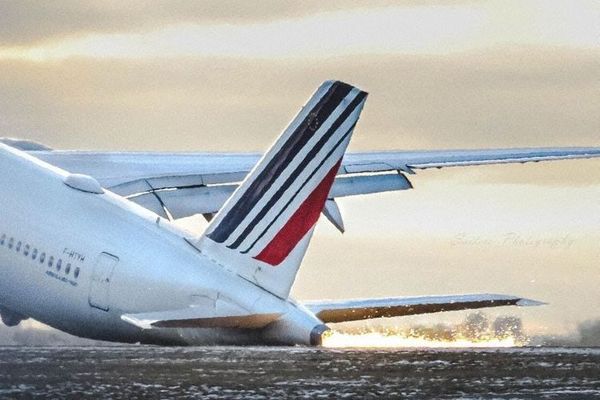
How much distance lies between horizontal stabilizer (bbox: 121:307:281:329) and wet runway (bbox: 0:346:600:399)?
827mm

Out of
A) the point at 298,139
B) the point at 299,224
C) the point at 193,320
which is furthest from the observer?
the point at 298,139

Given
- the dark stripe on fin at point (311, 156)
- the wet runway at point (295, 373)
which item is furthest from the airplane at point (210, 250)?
the wet runway at point (295, 373)

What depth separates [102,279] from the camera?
118 feet

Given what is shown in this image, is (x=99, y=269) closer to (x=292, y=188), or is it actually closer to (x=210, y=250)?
(x=210, y=250)

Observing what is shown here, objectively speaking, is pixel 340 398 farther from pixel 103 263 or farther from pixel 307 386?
pixel 103 263

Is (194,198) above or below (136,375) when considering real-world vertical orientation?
above

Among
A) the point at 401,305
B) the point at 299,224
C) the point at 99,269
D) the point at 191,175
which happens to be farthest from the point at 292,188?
the point at 191,175

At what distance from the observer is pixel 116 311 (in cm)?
3606

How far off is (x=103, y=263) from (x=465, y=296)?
396 inches

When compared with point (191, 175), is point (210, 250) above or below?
below

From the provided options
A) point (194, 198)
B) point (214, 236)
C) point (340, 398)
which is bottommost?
point (340, 398)

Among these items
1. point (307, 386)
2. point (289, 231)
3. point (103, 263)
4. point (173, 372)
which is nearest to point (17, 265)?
point (103, 263)

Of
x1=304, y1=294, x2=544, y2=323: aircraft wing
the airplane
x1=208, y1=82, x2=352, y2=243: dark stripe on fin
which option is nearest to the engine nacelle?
the airplane

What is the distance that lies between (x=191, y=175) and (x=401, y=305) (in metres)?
16.5
